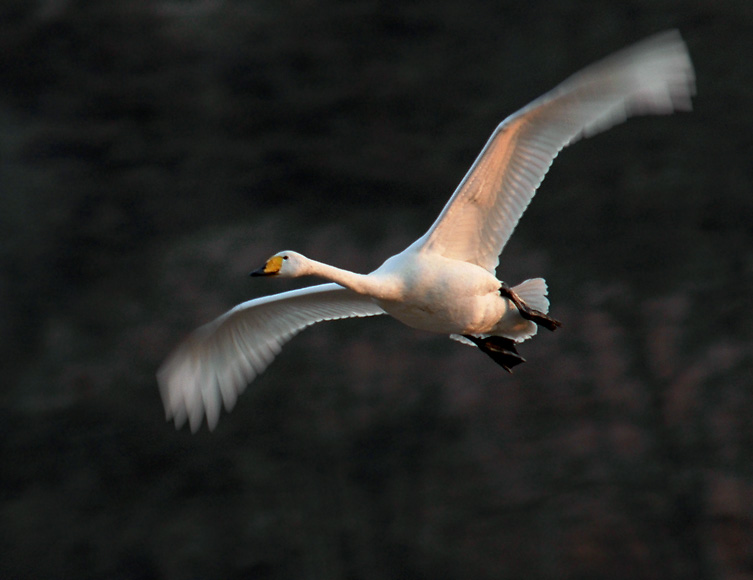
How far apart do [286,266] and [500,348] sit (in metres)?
1.47

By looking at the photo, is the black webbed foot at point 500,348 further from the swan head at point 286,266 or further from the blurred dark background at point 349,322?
the blurred dark background at point 349,322

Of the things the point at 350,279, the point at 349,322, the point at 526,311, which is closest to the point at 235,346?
the point at 350,279

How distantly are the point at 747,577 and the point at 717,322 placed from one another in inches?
82.5

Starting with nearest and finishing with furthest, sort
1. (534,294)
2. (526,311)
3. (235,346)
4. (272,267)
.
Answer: (272,267)
(526,311)
(534,294)
(235,346)

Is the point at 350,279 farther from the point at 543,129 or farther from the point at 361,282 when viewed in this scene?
the point at 543,129

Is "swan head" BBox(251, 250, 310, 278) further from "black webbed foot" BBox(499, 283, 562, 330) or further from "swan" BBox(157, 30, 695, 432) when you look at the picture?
"black webbed foot" BBox(499, 283, 562, 330)

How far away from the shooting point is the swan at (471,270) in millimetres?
5012

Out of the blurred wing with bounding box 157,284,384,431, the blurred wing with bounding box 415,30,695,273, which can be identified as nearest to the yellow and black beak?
the blurred wing with bounding box 157,284,384,431

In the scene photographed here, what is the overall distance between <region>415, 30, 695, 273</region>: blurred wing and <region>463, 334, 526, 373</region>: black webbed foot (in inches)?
21.0

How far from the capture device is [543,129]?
531cm

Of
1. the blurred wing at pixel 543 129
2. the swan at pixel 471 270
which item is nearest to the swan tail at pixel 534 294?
the swan at pixel 471 270

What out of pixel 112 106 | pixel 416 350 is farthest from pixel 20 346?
pixel 416 350

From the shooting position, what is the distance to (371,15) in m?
10.3

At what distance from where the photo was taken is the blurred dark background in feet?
28.8
